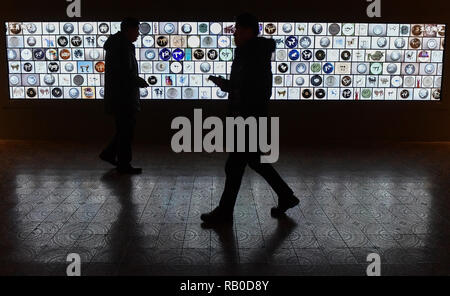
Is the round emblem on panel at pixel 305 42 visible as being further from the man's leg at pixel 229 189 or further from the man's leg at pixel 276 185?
the man's leg at pixel 229 189

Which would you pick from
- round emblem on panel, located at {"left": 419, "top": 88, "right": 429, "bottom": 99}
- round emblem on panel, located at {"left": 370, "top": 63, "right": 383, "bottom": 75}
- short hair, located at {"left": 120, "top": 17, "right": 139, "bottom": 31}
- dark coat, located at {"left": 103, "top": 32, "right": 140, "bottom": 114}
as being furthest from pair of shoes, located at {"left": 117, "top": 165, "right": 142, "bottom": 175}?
round emblem on panel, located at {"left": 419, "top": 88, "right": 429, "bottom": 99}

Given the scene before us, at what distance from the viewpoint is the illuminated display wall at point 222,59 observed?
319 inches

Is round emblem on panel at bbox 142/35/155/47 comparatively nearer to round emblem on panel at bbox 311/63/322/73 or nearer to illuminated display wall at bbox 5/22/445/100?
illuminated display wall at bbox 5/22/445/100

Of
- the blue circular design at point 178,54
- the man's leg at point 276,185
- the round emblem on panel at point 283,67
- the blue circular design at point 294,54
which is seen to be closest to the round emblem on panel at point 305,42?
the blue circular design at point 294,54

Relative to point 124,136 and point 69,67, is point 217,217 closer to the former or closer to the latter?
point 124,136

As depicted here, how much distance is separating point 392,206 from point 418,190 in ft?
2.56

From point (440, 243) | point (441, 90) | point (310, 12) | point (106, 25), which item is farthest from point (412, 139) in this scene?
point (106, 25)

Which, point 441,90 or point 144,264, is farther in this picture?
point 441,90

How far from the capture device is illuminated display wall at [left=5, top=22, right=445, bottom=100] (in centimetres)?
809

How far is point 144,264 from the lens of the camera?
3215 mm

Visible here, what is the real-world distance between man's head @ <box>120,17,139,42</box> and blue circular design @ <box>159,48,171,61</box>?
2.48 meters

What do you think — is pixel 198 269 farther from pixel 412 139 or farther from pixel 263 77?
pixel 412 139

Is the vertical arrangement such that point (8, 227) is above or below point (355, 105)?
below

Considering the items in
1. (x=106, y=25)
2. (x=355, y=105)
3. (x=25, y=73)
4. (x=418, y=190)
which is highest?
(x=106, y=25)
